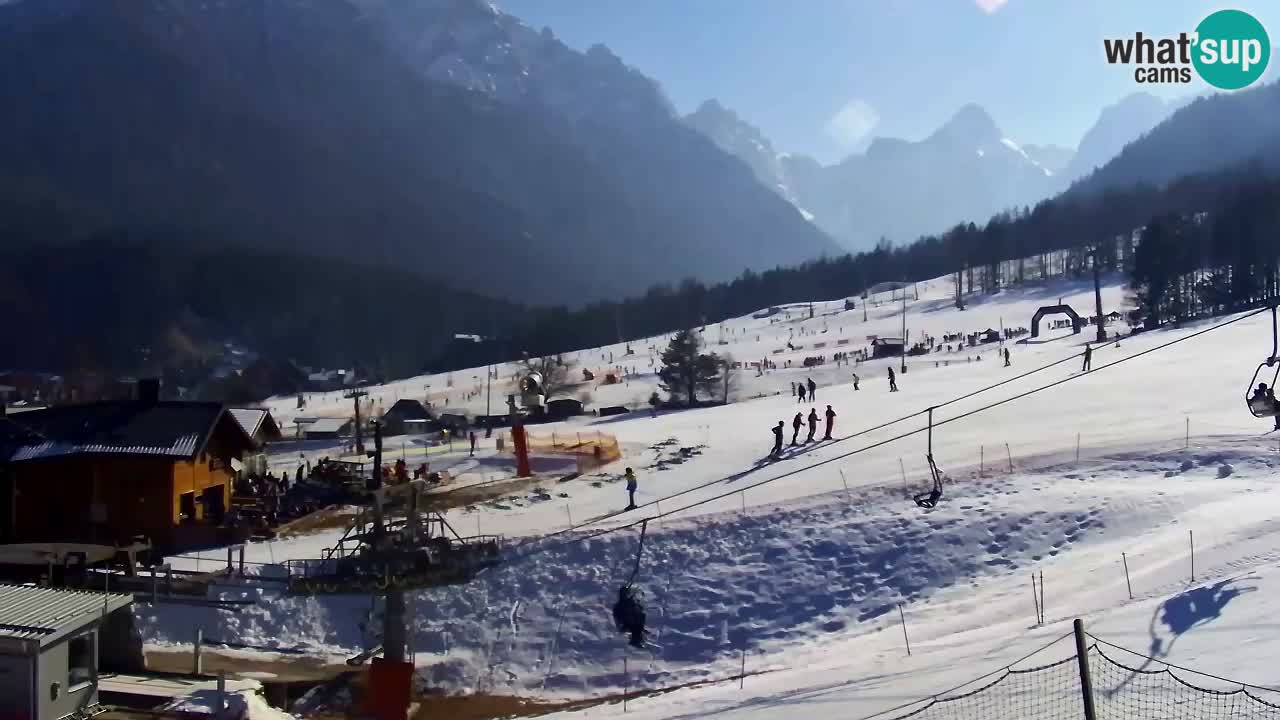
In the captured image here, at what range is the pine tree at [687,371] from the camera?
50.8 metres

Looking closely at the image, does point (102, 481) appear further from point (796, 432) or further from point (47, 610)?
point (796, 432)

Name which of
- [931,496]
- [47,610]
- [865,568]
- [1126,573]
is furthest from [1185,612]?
[47,610]

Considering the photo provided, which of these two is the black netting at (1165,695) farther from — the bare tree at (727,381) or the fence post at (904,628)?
the bare tree at (727,381)

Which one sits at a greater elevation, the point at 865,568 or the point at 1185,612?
the point at 1185,612

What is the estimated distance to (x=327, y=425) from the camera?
53.1 meters

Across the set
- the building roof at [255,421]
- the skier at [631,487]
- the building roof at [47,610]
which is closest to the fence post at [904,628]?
the skier at [631,487]

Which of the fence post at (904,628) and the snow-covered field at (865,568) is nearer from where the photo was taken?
the snow-covered field at (865,568)

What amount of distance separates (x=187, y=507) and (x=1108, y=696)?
2454 cm

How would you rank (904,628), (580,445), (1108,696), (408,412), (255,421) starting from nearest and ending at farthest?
(1108,696) < (904,628) < (255,421) < (580,445) < (408,412)

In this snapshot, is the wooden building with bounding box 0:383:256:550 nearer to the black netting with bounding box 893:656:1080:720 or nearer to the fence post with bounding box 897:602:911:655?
the fence post with bounding box 897:602:911:655

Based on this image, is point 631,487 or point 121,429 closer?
point 631,487

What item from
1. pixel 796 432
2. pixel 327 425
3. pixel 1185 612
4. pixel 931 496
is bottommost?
pixel 1185 612

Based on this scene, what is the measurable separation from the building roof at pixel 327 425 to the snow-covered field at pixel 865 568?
84.9ft

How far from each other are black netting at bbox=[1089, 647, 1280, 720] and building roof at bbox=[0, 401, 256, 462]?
2339cm
